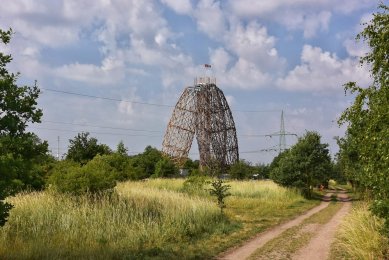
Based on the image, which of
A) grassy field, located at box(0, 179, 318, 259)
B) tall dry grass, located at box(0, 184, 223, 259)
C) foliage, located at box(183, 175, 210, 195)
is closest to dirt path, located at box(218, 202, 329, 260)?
grassy field, located at box(0, 179, 318, 259)

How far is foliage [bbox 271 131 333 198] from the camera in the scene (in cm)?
3962

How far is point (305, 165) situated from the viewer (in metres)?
39.2

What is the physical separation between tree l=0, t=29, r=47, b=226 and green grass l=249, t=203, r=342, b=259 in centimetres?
683

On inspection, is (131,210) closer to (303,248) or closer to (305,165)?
(303,248)

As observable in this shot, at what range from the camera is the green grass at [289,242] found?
1301 centimetres

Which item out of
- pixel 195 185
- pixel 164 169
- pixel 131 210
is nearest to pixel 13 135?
pixel 131 210

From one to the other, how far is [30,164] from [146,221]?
764cm

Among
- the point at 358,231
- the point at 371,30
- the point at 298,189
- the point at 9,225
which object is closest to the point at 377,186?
the point at 358,231

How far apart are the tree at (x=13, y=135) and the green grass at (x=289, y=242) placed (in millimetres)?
6830

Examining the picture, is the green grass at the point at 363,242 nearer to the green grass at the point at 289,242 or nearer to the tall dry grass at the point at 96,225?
the green grass at the point at 289,242

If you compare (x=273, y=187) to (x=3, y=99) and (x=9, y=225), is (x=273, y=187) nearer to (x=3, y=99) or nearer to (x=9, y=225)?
(x=9, y=225)

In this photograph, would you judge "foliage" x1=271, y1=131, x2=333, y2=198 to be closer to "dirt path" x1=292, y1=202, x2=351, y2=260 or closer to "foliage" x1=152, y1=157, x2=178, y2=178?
"foliage" x1=152, y1=157, x2=178, y2=178

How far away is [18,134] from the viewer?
8.60 metres

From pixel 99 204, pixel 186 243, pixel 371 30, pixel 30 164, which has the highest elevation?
pixel 371 30
